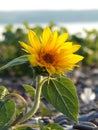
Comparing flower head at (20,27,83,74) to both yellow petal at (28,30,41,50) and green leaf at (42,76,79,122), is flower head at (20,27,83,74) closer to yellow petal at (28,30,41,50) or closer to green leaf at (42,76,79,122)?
yellow petal at (28,30,41,50)

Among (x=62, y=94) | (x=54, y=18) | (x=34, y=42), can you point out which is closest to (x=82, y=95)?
(x=62, y=94)

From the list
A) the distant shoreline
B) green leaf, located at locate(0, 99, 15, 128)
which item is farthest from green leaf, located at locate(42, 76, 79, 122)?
the distant shoreline

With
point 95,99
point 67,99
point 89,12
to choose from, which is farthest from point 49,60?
point 89,12

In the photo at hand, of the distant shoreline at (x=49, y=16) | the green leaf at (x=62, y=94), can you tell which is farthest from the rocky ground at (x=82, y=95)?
the distant shoreline at (x=49, y=16)

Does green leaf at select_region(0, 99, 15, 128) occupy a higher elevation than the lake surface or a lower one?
lower

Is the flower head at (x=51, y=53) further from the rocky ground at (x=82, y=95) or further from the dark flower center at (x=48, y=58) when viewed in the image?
the rocky ground at (x=82, y=95)

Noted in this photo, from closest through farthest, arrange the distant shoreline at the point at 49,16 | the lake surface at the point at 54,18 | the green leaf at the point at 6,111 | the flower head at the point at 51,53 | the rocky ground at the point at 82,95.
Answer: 1. the flower head at the point at 51,53
2. the green leaf at the point at 6,111
3. the rocky ground at the point at 82,95
4. the lake surface at the point at 54,18
5. the distant shoreline at the point at 49,16
